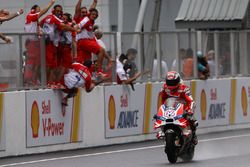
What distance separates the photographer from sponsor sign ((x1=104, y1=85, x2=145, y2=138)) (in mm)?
22202

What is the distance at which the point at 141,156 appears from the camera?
19016 millimetres

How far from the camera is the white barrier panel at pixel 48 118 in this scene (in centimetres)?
1991

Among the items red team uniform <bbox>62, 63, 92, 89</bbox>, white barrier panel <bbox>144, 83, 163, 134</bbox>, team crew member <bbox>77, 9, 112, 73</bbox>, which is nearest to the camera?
red team uniform <bbox>62, 63, 92, 89</bbox>

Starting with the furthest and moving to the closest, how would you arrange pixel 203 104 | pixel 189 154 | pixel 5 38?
pixel 203 104 < pixel 5 38 < pixel 189 154

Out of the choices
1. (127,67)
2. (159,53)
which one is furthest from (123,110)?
(159,53)

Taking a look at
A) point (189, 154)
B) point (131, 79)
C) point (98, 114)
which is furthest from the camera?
point (131, 79)

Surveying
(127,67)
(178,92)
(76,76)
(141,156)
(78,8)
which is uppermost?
(78,8)

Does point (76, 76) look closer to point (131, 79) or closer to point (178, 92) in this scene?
point (131, 79)

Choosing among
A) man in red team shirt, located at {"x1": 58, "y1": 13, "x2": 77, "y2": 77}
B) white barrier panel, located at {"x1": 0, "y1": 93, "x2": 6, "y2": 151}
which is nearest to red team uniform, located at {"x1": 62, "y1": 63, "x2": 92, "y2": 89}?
man in red team shirt, located at {"x1": 58, "y1": 13, "x2": 77, "y2": 77}

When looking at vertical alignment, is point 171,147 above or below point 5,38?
below

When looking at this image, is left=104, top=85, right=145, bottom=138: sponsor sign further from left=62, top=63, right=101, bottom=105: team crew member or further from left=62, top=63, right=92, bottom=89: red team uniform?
left=62, top=63, right=92, bottom=89: red team uniform

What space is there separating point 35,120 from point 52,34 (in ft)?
6.07

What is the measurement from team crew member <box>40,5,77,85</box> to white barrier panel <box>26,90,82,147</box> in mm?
482

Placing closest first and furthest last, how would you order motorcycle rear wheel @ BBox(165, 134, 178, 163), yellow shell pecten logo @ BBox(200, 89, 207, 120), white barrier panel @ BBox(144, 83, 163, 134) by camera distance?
motorcycle rear wheel @ BBox(165, 134, 178, 163), white barrier panel @ BBox(144, 83, 163, 134), yellow shell pecten logo @ BBox(200, 89, 207, 120)
